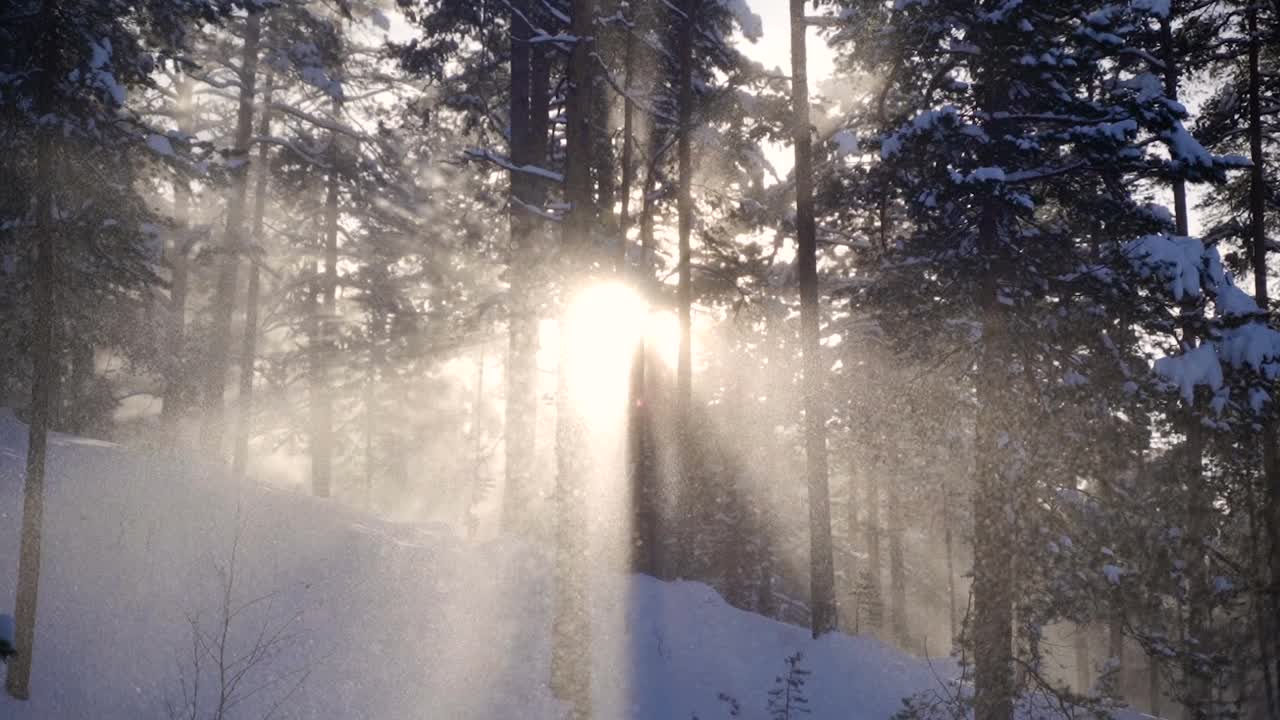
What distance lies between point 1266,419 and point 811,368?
20.7 ft

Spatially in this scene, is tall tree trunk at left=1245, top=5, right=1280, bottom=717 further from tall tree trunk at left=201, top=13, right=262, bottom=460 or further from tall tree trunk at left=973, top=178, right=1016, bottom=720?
tall tree trunk at left=201, top=13, right=262, bottom=460

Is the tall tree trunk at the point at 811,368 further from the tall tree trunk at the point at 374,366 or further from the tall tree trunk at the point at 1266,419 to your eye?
the tall tree trunk at the point at 374,366

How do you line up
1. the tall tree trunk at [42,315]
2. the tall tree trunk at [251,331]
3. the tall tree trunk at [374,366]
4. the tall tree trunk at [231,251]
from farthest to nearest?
1. the tall tree trunk at [374,366]
2. the tall tree trunk at [251,331]
3. the tall tree trunk at [231,251]
4. the tall tree trunk at [42,315]

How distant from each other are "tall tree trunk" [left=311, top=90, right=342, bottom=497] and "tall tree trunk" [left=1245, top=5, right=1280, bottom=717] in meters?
20.8

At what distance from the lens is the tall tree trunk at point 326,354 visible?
22.0 m

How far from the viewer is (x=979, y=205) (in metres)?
9.48

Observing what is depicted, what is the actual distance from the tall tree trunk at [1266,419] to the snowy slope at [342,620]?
4.98m

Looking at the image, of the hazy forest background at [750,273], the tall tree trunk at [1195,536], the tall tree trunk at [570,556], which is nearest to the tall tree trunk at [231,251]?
the hazy forest background at [750,273]

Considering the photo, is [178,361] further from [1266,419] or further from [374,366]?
[1266,419]

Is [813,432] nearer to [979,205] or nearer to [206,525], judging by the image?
[979,205]

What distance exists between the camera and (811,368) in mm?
13500

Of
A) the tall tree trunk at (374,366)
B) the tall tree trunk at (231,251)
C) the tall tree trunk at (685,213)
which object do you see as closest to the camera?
the tall tree trunk at (685,213)

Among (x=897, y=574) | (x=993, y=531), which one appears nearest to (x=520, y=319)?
(x=993, y=531)

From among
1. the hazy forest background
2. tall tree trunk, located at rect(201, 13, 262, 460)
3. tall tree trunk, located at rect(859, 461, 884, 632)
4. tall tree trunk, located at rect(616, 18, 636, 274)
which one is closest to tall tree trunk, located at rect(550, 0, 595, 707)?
the hazy forest background
